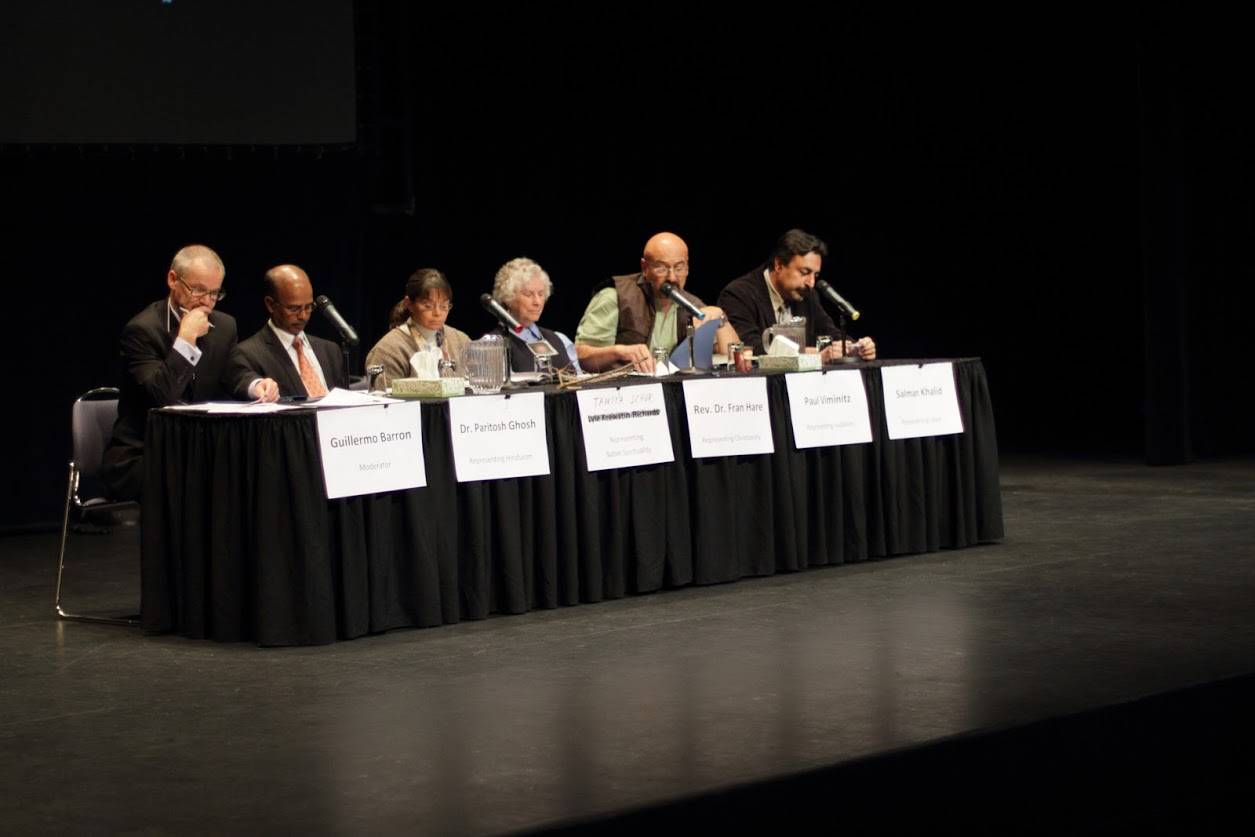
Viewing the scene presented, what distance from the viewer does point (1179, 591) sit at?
17.0 ft

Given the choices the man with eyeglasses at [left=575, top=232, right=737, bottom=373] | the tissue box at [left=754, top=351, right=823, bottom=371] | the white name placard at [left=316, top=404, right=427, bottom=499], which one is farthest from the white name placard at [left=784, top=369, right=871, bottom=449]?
the white name placard at [left=316, top=404, right=427, bottom=499]

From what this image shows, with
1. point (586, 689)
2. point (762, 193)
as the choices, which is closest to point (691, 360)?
point (586, 689)

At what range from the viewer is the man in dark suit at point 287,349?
536cm

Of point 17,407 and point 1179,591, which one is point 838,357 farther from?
point 17,407

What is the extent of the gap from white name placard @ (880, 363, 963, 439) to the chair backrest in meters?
2.50

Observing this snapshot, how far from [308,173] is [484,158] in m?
1.04

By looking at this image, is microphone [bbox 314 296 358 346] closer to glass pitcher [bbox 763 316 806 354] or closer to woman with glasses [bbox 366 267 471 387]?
woman with glasses [bbox 366 267 471 387]

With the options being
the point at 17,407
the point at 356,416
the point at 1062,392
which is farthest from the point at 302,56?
the point at 1062,392

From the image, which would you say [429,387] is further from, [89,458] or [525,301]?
[89,458]

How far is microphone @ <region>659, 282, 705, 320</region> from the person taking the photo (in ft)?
19.3

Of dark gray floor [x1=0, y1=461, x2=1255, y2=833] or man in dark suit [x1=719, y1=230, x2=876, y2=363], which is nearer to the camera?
dark gray floor [x1=0, y1=461, x2=1255, y2=833]

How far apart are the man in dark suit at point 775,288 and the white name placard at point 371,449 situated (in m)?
1.79

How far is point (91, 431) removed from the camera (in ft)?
17.9

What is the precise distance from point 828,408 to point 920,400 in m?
0.39
